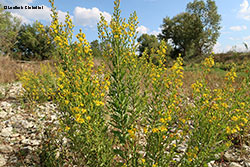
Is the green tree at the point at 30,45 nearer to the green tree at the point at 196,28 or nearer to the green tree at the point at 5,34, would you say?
the green tree at the point at 5,34

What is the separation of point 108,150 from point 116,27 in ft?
Answer: 4.84

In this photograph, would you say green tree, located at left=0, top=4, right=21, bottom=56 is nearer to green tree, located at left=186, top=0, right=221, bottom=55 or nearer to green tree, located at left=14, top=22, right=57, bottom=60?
green tree, located at left=14, top=22, right=57, bottom=60

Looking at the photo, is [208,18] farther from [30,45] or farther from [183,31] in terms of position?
[30,45]

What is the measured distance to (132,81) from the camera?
1.89 metres

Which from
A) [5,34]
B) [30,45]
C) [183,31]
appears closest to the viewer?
[5,34]

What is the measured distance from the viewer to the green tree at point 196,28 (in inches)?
896

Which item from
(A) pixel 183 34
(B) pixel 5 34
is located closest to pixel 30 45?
(B) pixel 5 34

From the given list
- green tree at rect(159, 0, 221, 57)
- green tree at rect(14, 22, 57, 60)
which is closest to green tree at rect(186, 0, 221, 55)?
green tree at rect(159, 0, 221, 57)

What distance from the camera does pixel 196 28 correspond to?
23.2m

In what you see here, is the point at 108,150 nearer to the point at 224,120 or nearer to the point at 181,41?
the point at 224,120

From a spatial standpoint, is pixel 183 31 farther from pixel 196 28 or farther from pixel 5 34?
pixel 5 34

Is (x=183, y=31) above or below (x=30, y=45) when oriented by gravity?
above

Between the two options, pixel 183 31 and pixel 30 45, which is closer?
pixel 30 45

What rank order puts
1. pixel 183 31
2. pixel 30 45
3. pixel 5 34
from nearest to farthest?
pixel 5 34 → pixel 30 45 → pixel 183 31
